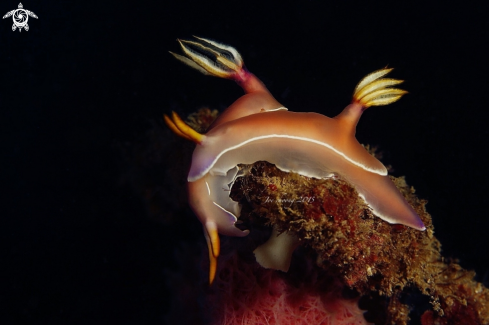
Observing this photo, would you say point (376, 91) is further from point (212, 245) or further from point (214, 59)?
point (212, 245)

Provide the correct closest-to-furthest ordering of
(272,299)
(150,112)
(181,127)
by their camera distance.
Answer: (181,127), (272,299), (150,112)

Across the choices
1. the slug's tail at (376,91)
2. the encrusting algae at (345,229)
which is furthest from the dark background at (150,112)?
the slug's tail at (376,91)

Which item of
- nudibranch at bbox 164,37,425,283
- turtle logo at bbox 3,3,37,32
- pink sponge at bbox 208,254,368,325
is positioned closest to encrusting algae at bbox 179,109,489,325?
nudibranch at bbox 164,37,425,283

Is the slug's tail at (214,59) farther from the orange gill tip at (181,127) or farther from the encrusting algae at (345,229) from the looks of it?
the encrusting algae at (345,229)

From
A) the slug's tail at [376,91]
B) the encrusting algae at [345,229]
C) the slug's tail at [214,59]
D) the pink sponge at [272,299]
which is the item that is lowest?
the pink sponge at [272,299]

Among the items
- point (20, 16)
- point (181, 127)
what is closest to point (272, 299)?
point (181, 127)

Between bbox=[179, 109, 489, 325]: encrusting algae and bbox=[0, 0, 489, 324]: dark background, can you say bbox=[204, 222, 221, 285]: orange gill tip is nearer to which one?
bbox=[179, 109, 489, 325]: encrusting algae

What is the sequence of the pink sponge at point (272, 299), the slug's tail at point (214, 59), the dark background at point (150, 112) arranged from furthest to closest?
1. the dark background at point (150, 112)
2. the pink sponge at point (272, 299)
3. the slug's tail at point (214, 59)

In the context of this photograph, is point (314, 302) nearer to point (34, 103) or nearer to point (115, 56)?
point (115, 56)
